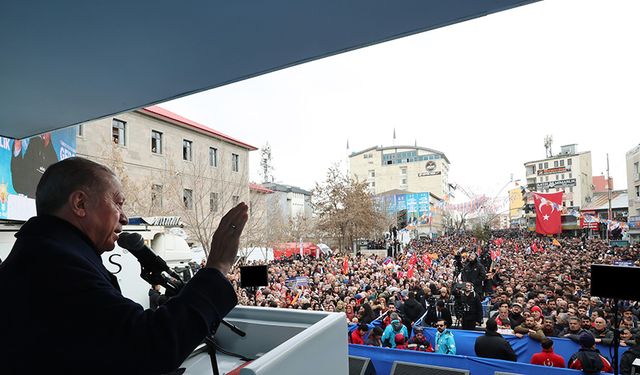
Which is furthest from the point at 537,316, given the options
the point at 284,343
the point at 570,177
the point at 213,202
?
the point at 213,202

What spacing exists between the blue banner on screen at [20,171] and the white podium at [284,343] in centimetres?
275

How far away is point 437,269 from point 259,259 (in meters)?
6.33

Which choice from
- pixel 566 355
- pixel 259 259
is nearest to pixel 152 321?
pixel 566 355

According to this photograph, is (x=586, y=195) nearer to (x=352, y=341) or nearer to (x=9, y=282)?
(x=352, y=341)

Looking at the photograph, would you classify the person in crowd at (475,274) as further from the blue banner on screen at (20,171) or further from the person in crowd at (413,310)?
the blue banner on screen at (20,171)

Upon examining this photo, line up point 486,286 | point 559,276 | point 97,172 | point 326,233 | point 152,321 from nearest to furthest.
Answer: point 152,321 < point 97,172 < point 559,276 < point 486,286 < point 326,233

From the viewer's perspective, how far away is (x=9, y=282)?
22.3 inches

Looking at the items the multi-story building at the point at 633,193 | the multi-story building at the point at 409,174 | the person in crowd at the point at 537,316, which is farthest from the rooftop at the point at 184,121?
the multi-story building at the point at 633,193

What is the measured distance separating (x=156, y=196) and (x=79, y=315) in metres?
12.3

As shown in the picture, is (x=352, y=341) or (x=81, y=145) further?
(x=81, y=145)

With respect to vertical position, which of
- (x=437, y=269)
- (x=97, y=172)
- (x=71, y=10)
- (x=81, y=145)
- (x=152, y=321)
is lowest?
(x=437, y=269)

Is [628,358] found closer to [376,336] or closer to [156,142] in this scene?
[376,336]

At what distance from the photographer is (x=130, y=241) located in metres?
1.10

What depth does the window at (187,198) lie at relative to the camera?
12030mm
